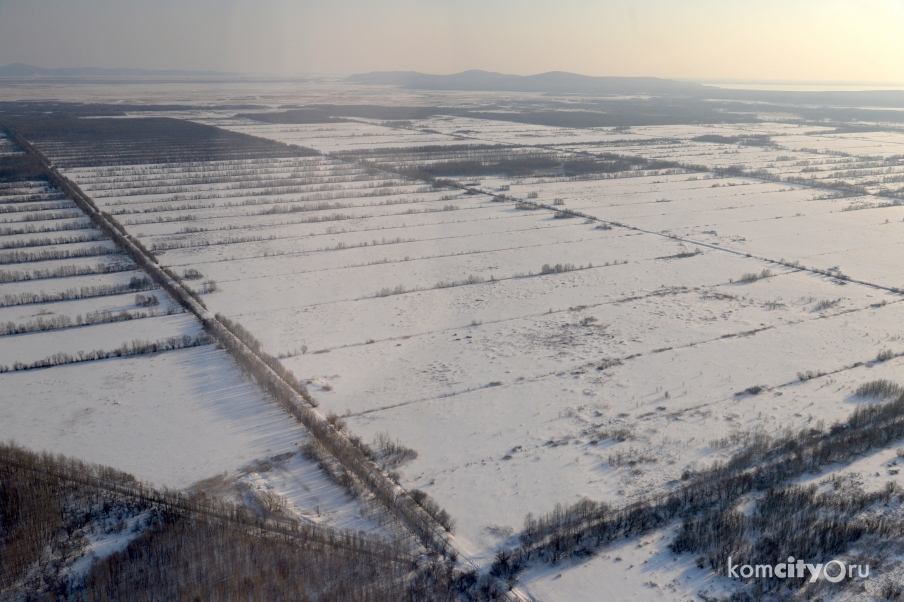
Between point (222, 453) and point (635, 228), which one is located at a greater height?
point (635, 228)

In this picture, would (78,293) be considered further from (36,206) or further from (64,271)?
Result: (36,206)

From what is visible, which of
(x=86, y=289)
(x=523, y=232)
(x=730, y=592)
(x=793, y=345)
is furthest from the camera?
(x=523, y=232)

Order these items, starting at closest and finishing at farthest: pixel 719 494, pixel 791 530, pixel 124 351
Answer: pixel 791 530, pixel 719 494, pixel 124 351

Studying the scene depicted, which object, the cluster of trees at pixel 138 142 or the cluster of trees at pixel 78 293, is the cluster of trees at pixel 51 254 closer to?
the cluster of trees at pixel 78 293

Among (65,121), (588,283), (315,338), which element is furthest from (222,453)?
(65,121)

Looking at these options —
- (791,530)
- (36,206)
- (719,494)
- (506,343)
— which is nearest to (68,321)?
(506,343)

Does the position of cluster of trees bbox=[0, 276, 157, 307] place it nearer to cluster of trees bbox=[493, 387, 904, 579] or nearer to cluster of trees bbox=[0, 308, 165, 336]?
cluster of trees bbox=[0, 308, 165, 336]

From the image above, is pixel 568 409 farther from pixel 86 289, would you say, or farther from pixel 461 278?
pixel 86 289
